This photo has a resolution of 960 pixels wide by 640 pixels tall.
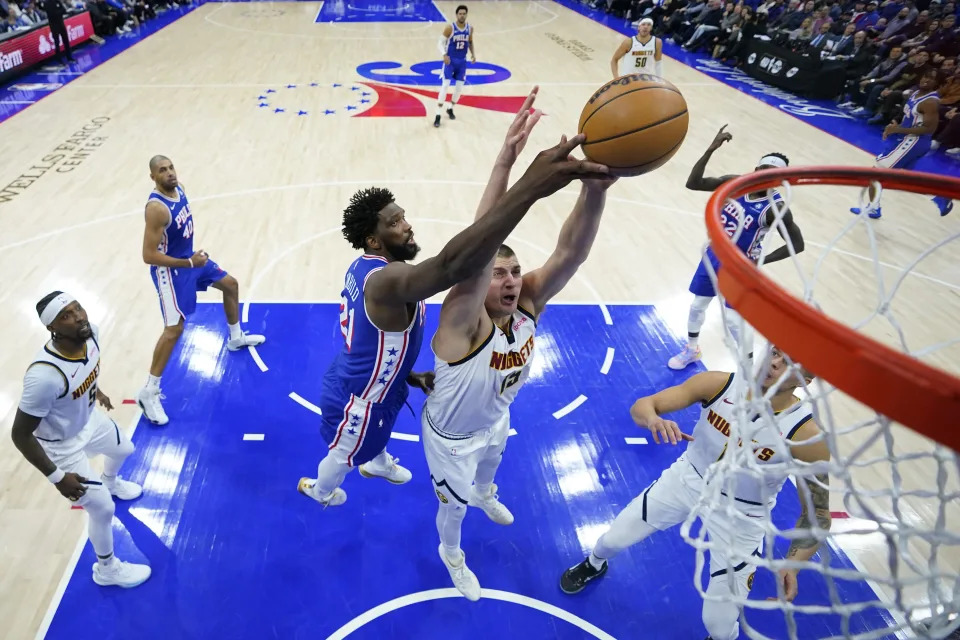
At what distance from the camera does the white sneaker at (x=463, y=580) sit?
3.34 metres

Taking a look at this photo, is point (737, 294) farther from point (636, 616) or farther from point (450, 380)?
point (636, 616)

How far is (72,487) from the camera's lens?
2.88 meters

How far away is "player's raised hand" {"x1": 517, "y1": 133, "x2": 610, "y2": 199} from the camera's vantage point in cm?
176

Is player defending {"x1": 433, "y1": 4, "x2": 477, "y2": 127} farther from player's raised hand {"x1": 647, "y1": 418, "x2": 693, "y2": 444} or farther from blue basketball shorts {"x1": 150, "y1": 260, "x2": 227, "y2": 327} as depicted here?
player's raised hand {"x1": 647, "y1": 418, "x2": 693, "y2": 444}

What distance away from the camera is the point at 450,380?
107 inches

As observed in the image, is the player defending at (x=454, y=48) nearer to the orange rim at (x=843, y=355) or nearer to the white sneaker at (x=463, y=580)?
the white sneaker at (x=463, y=580)

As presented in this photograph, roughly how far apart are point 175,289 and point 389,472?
211 cm

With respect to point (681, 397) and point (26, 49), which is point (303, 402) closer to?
point (681, 397)

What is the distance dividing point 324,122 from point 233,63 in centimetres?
537

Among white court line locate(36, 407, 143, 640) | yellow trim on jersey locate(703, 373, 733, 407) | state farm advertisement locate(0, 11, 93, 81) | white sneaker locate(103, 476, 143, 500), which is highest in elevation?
yellow trim on jersey locate(703, 373, 733, 407)

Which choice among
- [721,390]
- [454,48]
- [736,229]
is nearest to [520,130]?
[721,390]

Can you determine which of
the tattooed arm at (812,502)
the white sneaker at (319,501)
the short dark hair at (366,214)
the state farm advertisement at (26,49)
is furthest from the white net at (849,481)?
the state farm advertisement at (26,49)

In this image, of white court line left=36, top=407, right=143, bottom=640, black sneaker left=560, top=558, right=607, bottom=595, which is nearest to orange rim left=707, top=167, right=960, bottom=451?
black sneaker left=560, top=558, right=607, bottom=595

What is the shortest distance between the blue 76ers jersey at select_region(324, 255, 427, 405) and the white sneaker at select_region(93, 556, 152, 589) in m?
1.49
